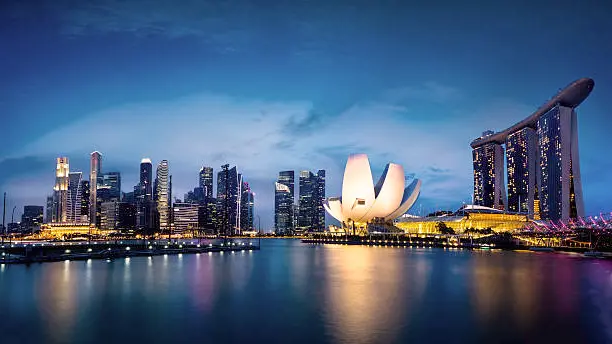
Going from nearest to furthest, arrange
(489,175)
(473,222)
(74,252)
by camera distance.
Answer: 1. (74,252)
2. (473,222)
3. (489,175)

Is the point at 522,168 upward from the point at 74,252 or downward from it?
upward

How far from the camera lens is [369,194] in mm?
78062

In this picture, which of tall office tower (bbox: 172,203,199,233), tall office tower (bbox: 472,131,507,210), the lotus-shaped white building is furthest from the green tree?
tall office tower (bbox: 172,203,199,233)

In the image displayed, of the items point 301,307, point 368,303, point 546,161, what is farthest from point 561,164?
point 301,307

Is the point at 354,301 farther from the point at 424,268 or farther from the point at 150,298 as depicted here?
the point at 424,268

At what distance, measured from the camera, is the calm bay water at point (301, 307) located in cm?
1198

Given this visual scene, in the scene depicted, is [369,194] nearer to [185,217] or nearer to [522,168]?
[522,168]

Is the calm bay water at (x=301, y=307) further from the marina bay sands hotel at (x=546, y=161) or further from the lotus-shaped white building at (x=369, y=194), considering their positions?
the marina bay sands hotel at (x=546, y=161)

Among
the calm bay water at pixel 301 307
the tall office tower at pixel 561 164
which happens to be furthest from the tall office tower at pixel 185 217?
the calm bay water at pixel 301 307

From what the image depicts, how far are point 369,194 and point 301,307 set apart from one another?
6267 centimetres

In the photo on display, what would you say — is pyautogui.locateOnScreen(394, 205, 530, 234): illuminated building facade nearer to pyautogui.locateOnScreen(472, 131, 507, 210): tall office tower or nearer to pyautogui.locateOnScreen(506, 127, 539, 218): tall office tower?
pyautogui.locateOnScreen(506, 127, 539, 218): tall office tower

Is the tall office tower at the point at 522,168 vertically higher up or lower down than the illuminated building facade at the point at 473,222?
higher up

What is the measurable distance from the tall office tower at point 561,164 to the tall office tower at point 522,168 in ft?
55.8

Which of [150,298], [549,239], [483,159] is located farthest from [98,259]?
[483,159]
